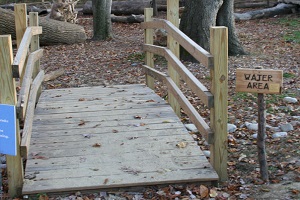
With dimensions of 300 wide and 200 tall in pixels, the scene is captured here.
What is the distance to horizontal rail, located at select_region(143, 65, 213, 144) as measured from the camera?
5236 mm

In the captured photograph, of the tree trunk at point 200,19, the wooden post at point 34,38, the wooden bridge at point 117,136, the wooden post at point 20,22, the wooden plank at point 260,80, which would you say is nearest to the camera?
the wooden plank at point 260,80

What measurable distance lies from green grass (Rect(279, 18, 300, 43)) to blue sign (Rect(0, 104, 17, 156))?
33.8ft

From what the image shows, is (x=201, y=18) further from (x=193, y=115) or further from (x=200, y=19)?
(x=193, y=115)

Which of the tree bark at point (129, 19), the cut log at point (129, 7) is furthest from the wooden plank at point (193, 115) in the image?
the cut log at point (129, 7)

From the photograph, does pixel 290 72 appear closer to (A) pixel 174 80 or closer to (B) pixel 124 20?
(A) pixel 174 80

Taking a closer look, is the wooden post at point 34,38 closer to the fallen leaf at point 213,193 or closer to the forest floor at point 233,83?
the forest floor at point 233,83

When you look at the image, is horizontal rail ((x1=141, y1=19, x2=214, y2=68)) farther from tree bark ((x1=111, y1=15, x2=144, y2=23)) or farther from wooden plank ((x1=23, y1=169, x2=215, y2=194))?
tree bark ((x1=111, y1=15, x2=144, y2=23))

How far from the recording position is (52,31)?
15.5 meters

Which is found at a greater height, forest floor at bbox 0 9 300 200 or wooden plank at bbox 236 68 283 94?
wooden plank at bbox 236 68 283 94

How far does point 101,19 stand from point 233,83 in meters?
7.37

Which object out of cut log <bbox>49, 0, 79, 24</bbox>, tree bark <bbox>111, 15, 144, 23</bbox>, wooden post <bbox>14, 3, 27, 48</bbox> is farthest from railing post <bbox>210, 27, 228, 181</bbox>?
tree bark <bbox>111, 15, 144, 23</bbox>

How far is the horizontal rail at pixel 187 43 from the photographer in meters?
5.06

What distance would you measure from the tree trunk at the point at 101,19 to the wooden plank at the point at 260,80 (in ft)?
36.9

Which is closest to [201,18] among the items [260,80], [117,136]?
[117,136]
